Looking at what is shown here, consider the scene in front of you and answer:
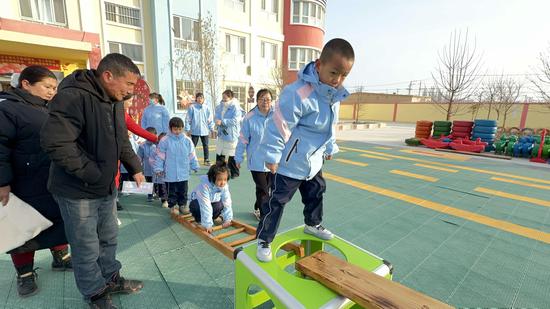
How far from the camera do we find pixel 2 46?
30.5 feet

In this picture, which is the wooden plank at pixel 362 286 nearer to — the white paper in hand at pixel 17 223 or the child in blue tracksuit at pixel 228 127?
the white paper in hand at pixel 17 223

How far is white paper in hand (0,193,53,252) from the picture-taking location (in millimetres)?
1966

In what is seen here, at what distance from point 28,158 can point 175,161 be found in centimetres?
179

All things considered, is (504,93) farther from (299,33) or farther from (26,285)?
(26,285)

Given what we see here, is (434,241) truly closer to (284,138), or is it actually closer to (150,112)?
(284,138)

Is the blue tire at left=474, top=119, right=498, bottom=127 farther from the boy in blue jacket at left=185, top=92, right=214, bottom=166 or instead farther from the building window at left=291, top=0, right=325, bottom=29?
the building window at left=291, top=0, right=325, bottom=29

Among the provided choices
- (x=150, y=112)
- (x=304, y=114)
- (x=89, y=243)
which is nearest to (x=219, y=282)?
(x=89, y=243)

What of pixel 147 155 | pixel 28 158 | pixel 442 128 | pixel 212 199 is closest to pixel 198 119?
pixel 147 155

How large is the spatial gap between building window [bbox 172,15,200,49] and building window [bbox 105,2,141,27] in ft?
5.99

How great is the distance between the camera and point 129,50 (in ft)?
44.9

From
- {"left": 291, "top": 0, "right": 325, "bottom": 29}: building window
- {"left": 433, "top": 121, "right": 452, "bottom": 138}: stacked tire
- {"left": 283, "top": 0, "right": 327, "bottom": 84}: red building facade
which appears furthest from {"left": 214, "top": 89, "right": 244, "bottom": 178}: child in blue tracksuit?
{"left": 291, "top": 0, "right": 325, "bottom": 29}: building window

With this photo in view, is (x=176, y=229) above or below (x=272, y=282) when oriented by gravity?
below

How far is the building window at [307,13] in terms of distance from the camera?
19891 mm

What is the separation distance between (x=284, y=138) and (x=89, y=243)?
1527 mm
